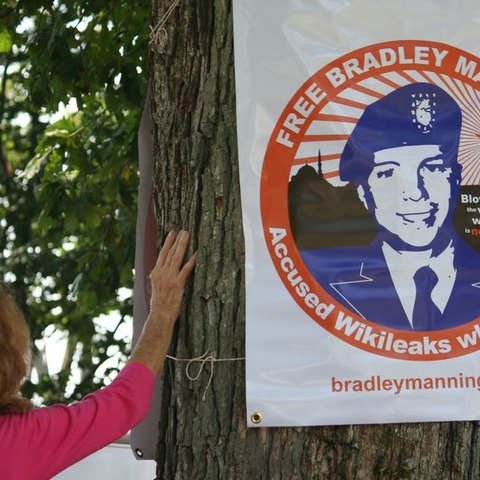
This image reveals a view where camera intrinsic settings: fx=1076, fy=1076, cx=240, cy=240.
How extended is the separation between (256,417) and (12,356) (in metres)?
0.68

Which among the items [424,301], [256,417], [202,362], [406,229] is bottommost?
[256,417]

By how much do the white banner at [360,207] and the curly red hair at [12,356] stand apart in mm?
608

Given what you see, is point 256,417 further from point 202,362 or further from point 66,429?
point 66,429

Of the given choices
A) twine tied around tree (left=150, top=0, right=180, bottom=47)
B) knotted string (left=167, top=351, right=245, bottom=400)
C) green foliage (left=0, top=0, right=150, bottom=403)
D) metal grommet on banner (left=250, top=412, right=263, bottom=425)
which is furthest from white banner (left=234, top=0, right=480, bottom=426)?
green foliage (left=0, top=0, right=150, bottom=403)

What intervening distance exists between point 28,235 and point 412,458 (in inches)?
392

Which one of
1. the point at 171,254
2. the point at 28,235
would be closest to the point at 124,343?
the point at 28,235

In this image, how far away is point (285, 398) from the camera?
115 inches

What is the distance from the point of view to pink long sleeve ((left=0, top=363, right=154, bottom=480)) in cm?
261

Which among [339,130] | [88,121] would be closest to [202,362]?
[339,130]

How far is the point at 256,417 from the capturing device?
293 centimetres

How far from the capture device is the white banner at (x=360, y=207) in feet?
9.57

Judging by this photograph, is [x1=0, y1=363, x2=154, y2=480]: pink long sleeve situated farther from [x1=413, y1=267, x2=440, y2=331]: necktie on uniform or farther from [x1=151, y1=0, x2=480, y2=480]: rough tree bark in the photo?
[x1=413, y1=267, x2=440, y2=331]: necktie on uniform

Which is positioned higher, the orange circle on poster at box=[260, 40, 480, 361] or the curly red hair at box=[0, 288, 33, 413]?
the orange circle on poster at box=[260, 40, 480, 361]

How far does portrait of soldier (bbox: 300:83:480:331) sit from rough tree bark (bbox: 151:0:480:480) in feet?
0.93
